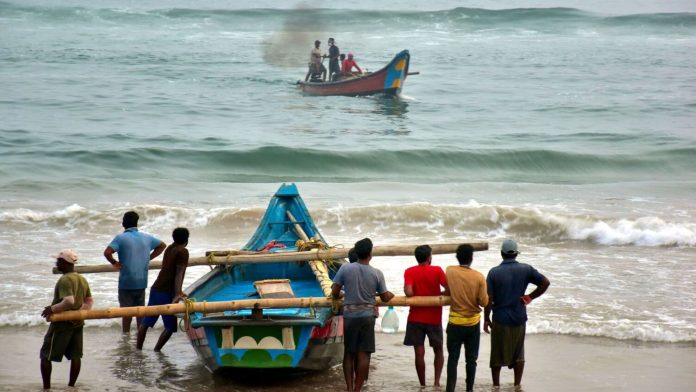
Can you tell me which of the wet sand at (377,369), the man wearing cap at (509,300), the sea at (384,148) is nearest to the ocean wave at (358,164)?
the sea at (384,148)

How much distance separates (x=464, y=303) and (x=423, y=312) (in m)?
0.47

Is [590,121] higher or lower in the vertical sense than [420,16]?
lower

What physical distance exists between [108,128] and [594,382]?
798 inches

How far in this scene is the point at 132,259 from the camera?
28.8 ft

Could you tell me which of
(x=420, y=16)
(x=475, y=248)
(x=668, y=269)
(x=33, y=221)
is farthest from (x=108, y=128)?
(x=420, y=16)

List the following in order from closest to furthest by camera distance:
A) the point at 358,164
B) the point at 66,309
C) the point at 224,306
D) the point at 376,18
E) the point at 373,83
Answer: the point at 66,309 < the point at 224,306 < the point at 358,164 < the point at 373,83 < the point at 376,18

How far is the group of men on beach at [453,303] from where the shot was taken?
736 cm

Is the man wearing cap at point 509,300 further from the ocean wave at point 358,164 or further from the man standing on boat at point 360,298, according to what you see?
the ocean wave at point 358,164

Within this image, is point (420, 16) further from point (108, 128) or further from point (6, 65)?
point (108, 128)

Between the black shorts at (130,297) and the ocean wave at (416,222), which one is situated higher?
the black shorts at (130,297)

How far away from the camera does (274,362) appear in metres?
7.54

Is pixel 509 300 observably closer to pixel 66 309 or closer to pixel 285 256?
pixel 285 256

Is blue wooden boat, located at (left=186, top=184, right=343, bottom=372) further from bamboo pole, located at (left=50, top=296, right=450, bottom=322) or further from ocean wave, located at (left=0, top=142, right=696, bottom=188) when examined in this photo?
ocean wave, located at (left=0, top=142, right=696, bottom=188)

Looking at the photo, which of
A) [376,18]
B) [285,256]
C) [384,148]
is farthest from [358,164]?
[376,18]
